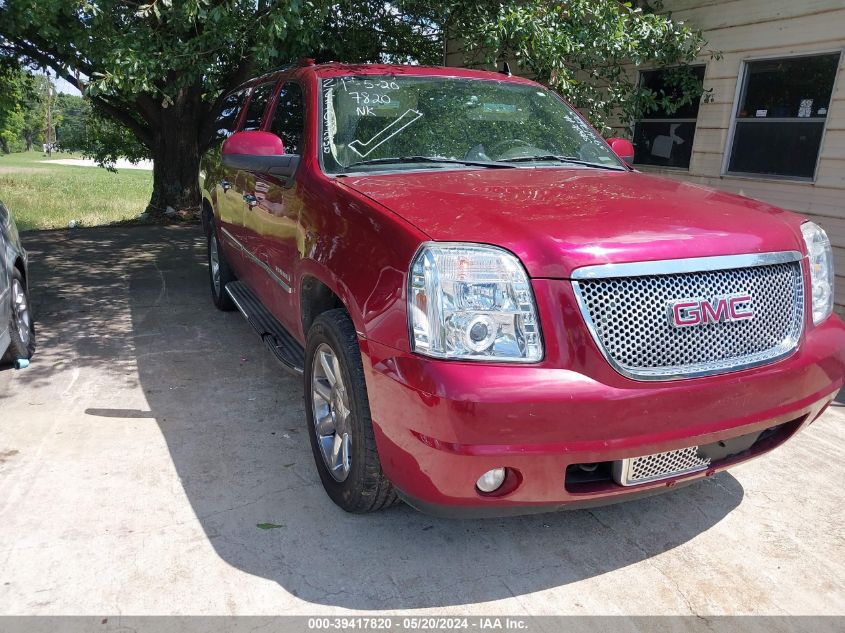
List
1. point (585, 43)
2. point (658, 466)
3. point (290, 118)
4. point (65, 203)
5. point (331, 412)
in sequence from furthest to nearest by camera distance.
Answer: point (65, 203), point (585, 43), point (290, 118), point (331, 412), point (658, 466)

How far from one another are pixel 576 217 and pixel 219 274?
13.5 feet

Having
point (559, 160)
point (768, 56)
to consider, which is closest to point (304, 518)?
point (559, 160)

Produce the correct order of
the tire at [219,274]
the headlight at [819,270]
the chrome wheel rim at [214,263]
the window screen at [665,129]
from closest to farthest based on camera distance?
the headlight at [819,270]
the tire at [219,274]
the chrome wheel rim at [214,263]
the window screen at [665,129]

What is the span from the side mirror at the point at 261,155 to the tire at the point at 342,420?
37.9 inches

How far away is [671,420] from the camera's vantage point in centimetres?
227

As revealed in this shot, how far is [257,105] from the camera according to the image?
15.6 ft

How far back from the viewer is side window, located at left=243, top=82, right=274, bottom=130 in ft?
14.9

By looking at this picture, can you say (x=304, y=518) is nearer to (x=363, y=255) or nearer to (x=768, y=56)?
(x=363, y=255)

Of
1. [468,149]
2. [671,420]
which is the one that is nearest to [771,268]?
[671,420]

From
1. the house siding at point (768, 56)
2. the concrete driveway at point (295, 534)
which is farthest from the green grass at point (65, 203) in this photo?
the house siding at point (768, 56)

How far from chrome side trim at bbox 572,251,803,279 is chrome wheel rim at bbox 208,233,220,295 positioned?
13.9 feet

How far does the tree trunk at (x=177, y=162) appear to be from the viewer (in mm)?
12445

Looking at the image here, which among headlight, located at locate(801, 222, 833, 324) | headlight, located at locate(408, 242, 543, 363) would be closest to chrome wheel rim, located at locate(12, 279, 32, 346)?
headlight, located at locate(408, 242, 543, 363)

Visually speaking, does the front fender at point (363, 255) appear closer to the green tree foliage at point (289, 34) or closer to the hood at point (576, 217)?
the hood at point (576, 217)
